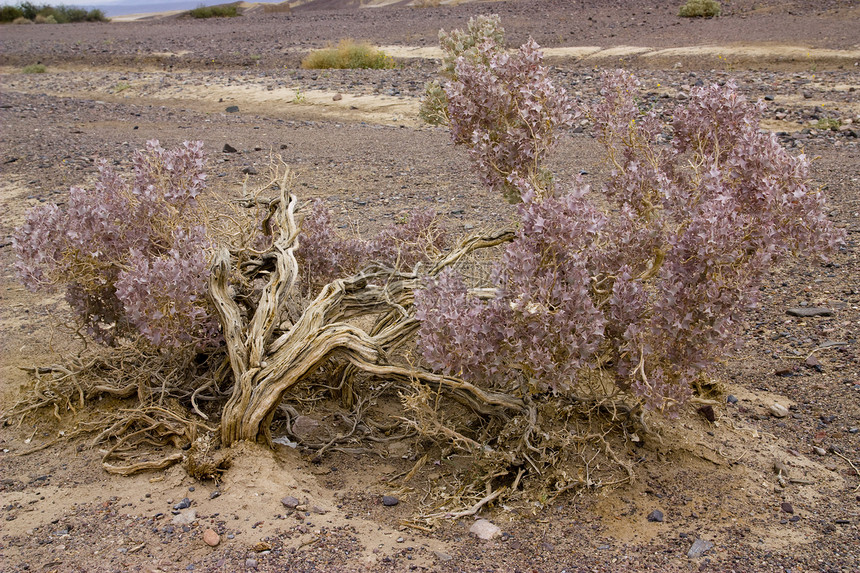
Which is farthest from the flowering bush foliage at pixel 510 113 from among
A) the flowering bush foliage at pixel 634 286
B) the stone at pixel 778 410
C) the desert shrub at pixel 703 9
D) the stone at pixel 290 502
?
the desert shrub at pixel 703 9

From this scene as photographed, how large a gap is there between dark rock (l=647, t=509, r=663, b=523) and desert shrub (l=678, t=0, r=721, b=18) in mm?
23214

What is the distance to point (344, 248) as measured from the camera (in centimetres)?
555

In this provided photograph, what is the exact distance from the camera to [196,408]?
428cm

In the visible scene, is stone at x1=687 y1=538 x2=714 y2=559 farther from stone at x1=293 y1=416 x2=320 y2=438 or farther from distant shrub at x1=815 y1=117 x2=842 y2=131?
distant shrub at x1=815 y1=117 x2=842 y2=131

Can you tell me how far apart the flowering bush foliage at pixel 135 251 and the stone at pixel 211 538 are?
3.75 feet

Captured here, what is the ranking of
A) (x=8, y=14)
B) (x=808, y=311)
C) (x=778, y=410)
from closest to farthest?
1. (x=778, y=410)
2. (x=808, y=311)
3. (x=8, y=14)

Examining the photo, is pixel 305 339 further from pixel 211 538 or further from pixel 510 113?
pixel 510 113

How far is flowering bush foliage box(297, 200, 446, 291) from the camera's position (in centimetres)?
538

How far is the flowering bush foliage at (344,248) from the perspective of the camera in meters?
5.38

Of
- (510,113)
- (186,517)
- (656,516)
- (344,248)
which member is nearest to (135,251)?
(186,517)

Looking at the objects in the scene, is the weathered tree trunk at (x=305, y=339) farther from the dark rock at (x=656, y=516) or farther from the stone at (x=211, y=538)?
the dark rock at (x=656, y=516)

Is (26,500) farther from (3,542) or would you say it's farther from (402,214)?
(402,214)

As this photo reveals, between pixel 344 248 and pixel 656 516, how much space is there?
9.76ft

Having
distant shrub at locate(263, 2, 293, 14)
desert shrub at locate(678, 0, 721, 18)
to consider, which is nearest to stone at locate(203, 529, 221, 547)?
desert shrub at locate(678, 0, 721, 18)
